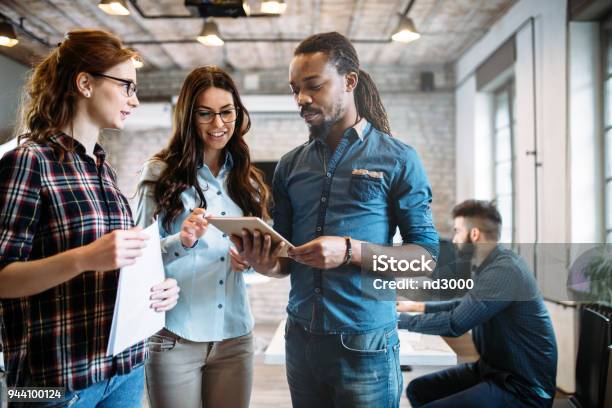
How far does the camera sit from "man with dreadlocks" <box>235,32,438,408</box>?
125 cm

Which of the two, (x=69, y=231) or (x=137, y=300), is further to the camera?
(x=137, y=300)

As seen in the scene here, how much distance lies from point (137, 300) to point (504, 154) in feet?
7.87

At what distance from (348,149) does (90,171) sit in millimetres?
629

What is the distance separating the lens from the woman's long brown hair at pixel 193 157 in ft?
4.56

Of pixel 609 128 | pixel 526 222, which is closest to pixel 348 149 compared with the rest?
pixel 609 128

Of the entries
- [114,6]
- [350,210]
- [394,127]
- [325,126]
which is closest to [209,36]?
[114,6]

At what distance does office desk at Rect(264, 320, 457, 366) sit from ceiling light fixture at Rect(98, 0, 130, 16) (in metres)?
1.27

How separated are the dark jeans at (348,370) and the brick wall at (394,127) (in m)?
0.58

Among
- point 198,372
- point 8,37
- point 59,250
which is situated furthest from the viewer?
point 8,37

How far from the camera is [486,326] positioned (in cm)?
192

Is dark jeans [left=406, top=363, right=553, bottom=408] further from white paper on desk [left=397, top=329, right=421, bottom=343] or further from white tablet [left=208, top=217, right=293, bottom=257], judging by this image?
white tablet [left=208, top=217, right=293, bottom=257]

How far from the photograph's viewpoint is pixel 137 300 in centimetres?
113

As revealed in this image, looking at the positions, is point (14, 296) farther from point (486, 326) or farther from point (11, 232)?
point (486, 326)
